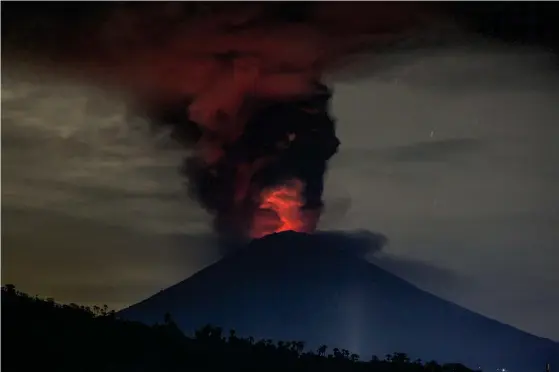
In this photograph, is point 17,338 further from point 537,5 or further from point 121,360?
point 537,5

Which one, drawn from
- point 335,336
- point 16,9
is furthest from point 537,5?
point 335,336

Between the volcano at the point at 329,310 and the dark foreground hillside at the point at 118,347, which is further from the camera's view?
the volcano at the point at 329,310

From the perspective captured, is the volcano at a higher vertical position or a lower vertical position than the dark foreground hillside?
higher

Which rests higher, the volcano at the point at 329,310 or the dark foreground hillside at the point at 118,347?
the volcano at the point at 329,310

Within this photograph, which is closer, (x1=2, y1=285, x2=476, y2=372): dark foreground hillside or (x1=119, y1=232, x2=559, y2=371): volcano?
(x1=2, y1=285, x2=476, y2=372): dark foreground hillside
